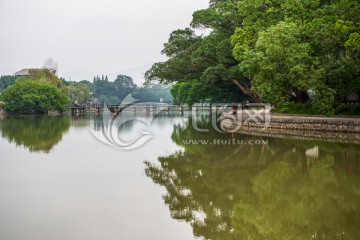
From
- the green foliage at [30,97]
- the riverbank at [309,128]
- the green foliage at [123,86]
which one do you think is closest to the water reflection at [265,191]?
the riverbank at [309,128]

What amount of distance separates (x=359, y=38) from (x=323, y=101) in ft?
12.2

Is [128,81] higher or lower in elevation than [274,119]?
higher

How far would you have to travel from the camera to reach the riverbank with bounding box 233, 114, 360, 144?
18.1m

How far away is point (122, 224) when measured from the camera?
667 cm

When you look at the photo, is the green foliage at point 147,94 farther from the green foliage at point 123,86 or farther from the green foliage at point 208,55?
the green foliage at point 208,55

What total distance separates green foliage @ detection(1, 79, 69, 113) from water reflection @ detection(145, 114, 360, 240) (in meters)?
43.6

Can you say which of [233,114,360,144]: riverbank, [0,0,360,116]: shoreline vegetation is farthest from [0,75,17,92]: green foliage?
[233,114,360,144]: riverbank

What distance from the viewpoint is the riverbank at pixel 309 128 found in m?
18.1

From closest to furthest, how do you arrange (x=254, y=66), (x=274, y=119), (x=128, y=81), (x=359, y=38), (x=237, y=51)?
(x=359, y=38)
(x=254, y=66)
(x=274, y=119)
(x=237, y=51)
(x=128, y=81)

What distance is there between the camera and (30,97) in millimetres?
52781

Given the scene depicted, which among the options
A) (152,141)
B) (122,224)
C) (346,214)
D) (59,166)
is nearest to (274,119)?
(152,141)

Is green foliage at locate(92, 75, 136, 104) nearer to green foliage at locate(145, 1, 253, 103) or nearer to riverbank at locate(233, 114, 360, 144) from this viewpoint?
green foliage at locate(145, 1, 253, 103)

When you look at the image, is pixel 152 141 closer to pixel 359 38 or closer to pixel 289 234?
pixel 359 38

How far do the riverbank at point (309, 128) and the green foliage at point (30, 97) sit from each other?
37.9 m
